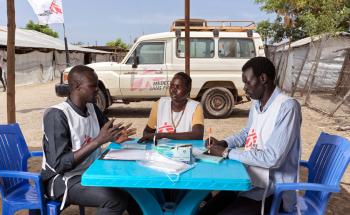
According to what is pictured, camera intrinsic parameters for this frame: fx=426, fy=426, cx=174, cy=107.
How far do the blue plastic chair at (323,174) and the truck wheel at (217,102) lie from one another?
6.55 metres

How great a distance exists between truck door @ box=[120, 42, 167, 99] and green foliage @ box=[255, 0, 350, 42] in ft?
20.9

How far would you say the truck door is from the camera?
31.0ft

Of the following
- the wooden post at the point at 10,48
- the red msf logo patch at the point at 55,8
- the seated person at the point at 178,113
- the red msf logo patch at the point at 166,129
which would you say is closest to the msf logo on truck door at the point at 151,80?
the red msf logo patch at the point at 55,8

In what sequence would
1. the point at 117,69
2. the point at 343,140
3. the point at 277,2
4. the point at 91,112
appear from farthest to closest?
the point at 277,2
the point at 117,69
the point at 91,112
the point at 343,140

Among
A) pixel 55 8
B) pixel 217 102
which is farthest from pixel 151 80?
pixel 55 8

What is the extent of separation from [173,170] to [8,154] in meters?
1.52

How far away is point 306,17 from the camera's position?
1469 cm

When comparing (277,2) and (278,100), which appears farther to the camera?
(277,2)

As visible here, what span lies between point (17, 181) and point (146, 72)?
6.44m

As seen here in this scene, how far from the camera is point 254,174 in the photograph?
8.53 feet

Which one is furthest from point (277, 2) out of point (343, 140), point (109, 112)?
point (343, 140)

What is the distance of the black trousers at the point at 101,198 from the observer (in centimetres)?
257

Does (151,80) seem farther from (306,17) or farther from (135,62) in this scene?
(306,17)

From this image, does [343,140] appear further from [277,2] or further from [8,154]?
[277,2]
